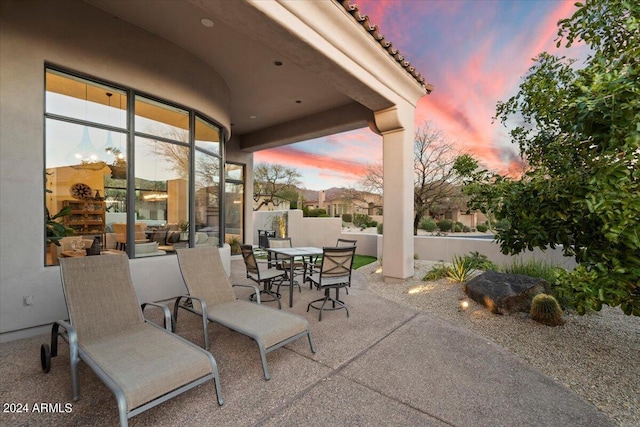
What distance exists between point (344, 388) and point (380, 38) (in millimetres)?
5280

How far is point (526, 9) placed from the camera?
26.6ft

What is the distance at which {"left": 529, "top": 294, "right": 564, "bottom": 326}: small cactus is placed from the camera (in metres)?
4.15

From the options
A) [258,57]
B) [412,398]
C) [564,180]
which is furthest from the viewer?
[258,57]

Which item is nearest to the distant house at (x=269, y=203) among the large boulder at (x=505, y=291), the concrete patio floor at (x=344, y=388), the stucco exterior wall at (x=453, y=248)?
the stucco exterior wall at (x=453, y=248)

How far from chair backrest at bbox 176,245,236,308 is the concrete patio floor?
1.65ft

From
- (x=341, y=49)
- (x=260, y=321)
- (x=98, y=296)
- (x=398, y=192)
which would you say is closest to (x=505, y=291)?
(x=398, y=192)

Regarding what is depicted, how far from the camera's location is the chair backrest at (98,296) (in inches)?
116

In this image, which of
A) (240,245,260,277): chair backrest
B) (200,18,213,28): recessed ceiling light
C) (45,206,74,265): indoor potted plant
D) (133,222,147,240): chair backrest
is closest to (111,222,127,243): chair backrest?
(133,222,147,240): chair backrest

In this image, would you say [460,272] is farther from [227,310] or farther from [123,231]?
[123,231]

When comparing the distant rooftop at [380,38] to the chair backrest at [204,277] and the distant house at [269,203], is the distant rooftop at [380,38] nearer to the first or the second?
the chair backrest at [204,277]

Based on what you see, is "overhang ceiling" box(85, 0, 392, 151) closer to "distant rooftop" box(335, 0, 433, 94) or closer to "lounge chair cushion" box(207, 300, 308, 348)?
"distant rooftop" box(335, 0, 433, 94)

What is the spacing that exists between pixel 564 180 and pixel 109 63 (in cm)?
627

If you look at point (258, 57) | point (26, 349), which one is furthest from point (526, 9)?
point (26, 349)

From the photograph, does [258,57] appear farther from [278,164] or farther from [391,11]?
[278,164]
